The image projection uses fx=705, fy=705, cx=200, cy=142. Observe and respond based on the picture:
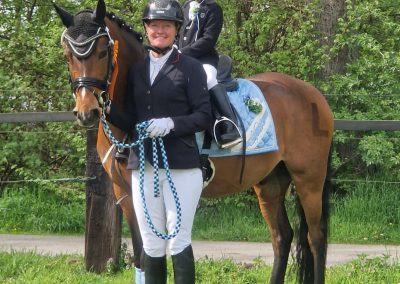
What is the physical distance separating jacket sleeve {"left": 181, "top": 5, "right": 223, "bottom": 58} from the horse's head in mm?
1119

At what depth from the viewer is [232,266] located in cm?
611

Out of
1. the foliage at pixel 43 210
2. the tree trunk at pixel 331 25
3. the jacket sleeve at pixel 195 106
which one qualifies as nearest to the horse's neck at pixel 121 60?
the jacket sleeve at pixel 195 106

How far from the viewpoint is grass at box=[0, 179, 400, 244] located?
317 inches

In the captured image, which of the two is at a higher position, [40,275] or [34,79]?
[34,79]

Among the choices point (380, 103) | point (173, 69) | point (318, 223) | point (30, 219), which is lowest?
point (30, 219)

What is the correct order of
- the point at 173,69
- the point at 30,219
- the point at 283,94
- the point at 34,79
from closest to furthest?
the point at 173,69, the point at 283,94, the point at 30,219, the point at 34,79

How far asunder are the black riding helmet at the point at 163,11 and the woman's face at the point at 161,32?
0.14ft

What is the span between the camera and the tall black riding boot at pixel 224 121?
473 centimetres

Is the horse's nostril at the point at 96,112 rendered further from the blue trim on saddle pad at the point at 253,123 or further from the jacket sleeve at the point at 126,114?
the blue trim on saddle pad at the point at 253,123

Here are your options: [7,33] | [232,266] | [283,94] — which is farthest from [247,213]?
[7,33]

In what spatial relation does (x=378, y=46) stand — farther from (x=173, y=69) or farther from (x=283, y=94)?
(x=173, y=69)

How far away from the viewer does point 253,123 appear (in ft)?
16.9

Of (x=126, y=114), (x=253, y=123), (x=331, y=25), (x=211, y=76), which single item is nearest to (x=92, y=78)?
(x=126, y=114)

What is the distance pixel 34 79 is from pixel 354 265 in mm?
5587
